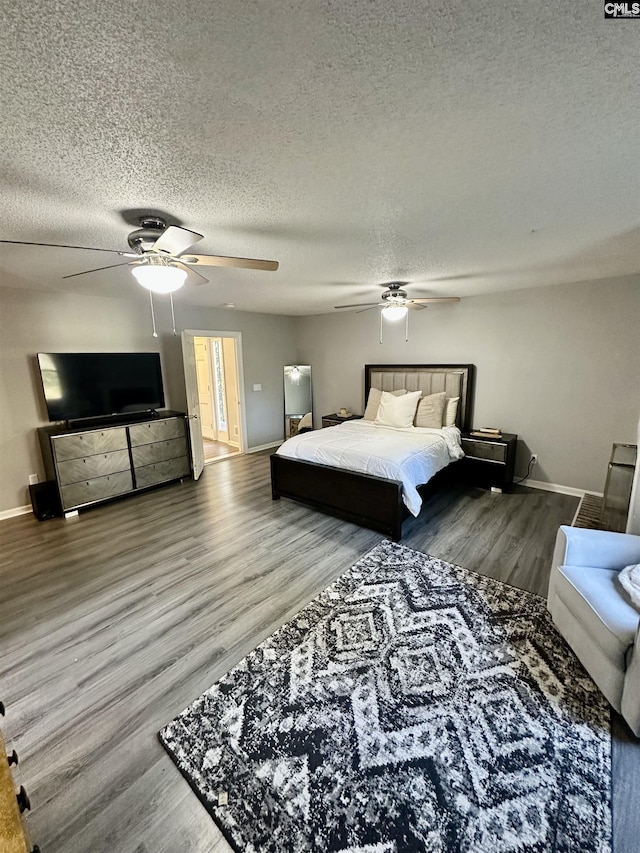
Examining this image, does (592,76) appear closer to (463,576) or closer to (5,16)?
(5,16)

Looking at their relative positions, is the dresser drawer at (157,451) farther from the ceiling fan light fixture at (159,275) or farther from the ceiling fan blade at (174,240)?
the ceiling fan blade at (174,240)

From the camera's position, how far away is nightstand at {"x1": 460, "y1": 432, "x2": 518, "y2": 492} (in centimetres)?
421

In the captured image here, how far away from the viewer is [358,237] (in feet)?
7.71

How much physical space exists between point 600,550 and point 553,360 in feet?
9.28

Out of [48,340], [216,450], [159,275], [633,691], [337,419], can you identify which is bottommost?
[216,450]

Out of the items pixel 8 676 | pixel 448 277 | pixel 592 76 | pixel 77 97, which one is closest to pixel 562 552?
pixel 592 76

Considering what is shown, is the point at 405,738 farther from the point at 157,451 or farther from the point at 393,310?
the point at 157,451

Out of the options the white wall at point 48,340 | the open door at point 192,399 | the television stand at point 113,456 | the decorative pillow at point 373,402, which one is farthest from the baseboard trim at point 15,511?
the decorative pillow at point 373,402

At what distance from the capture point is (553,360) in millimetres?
4129

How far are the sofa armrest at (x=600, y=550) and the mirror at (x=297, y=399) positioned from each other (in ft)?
16.8

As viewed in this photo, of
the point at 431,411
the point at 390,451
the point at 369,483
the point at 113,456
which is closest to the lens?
the point at 369,483

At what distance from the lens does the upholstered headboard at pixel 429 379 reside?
4812 millimetres

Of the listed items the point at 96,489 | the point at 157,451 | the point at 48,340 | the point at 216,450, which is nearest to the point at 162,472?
the point at 157,451

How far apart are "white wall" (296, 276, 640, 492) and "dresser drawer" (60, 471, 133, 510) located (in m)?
4.28
